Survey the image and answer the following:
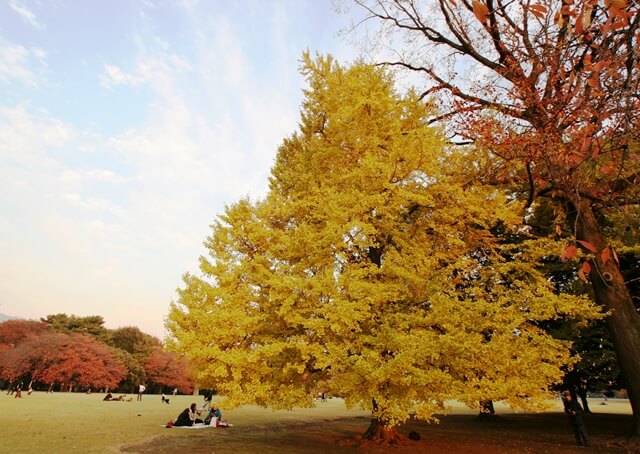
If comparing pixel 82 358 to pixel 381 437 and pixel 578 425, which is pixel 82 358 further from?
pixel 578 425

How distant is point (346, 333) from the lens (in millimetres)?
8883

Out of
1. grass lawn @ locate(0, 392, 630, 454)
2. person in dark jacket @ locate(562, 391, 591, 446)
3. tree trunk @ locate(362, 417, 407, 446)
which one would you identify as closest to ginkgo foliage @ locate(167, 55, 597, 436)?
tree trunk @ locate(362, 417, 407, 446)

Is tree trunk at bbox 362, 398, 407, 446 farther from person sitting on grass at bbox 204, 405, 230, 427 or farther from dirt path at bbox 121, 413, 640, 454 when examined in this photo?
person sitting on grass at bbox 204, 405, 230, 427

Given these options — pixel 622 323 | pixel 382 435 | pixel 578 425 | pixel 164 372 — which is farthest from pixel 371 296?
pixel 164 372

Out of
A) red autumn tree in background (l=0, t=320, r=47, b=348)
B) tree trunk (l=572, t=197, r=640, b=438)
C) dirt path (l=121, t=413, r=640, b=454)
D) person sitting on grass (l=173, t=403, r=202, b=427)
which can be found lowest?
dirt path (l=121, t=413, r=640, b=454)

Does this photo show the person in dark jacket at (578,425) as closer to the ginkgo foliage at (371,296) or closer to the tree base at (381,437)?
the ginkgo foliage at (371,296)

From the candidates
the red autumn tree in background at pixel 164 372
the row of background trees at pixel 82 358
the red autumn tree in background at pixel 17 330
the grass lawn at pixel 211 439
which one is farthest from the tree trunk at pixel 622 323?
the red autumn tree in background at pixel 17 330

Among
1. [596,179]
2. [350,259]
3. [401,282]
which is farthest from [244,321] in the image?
[596,179]

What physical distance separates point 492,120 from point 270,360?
28.1ft

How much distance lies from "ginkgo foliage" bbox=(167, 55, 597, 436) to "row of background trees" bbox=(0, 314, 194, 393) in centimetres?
2862

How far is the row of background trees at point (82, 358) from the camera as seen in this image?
3891cm

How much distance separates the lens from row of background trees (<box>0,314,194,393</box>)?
128 ft

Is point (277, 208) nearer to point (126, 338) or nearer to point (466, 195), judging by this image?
point (466, 195)

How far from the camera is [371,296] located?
8.50 metres
